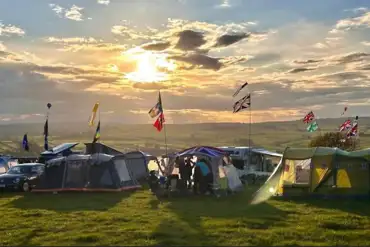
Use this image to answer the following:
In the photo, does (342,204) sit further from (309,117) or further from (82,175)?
(309,117)

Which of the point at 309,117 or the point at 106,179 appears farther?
the point at 309,117

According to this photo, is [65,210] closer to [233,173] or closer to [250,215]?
[250,215]

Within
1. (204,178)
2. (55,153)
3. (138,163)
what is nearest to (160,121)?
(138,163)

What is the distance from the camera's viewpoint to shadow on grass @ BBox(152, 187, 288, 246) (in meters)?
14.0

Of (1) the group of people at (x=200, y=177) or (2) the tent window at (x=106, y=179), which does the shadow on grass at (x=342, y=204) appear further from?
(2) the tent window at (x=106, y=179)

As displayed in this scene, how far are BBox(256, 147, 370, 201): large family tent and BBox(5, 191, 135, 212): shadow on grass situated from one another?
757cm

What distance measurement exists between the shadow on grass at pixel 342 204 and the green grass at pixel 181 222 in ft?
0.12

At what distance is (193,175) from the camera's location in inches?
1001

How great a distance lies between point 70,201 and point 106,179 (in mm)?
3883

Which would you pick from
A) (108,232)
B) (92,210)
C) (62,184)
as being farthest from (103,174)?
(108,232)

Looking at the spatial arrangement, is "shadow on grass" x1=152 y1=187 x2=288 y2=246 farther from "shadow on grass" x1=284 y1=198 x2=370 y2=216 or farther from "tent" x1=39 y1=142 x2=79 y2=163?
"tent" x1=39 y1=142 x2=79 y2=163

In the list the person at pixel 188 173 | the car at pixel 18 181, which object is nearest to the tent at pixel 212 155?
the person at pixel 188 173

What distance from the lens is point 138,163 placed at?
34312 mm

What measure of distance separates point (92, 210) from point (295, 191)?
32.2 ft
